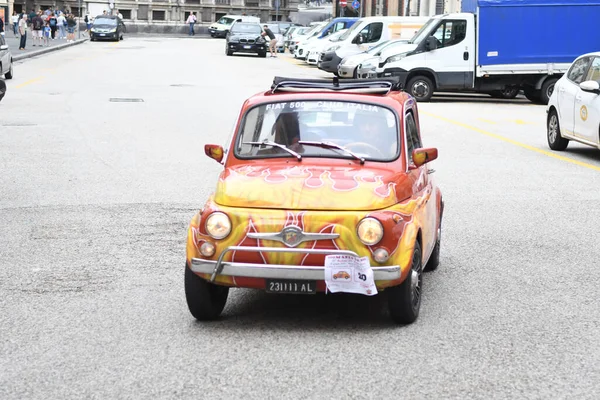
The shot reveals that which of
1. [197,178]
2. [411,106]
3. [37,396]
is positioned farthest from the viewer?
[197,178]

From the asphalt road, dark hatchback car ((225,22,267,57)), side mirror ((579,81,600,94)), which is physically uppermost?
dark hatchback car ((225,22,267,57))

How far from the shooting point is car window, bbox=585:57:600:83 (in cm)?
1662

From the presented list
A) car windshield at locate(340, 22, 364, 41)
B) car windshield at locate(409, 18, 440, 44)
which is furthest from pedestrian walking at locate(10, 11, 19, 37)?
car windshield at locate(409, 18, 440, 44)

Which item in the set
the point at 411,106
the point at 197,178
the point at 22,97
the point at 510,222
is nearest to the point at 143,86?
the point at 22,97

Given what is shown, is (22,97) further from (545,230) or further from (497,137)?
(545,230)

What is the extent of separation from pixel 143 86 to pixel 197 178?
56.3 feet

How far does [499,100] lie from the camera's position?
30844 mm

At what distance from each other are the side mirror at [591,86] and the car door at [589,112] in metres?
0.19

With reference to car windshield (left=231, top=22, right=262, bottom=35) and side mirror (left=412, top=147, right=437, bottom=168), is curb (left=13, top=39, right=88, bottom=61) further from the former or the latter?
side mirror (left=412, top=147, right=437, bottom=168)

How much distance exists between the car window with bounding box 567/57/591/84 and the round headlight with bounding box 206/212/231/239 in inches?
462

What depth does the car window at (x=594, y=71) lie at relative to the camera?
16.6 meters

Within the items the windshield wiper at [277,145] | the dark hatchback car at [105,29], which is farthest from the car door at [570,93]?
the dark hatchback car at [105,29]

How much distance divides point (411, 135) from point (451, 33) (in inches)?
836

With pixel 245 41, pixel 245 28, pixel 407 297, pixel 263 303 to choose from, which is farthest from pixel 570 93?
pixel 245 28
